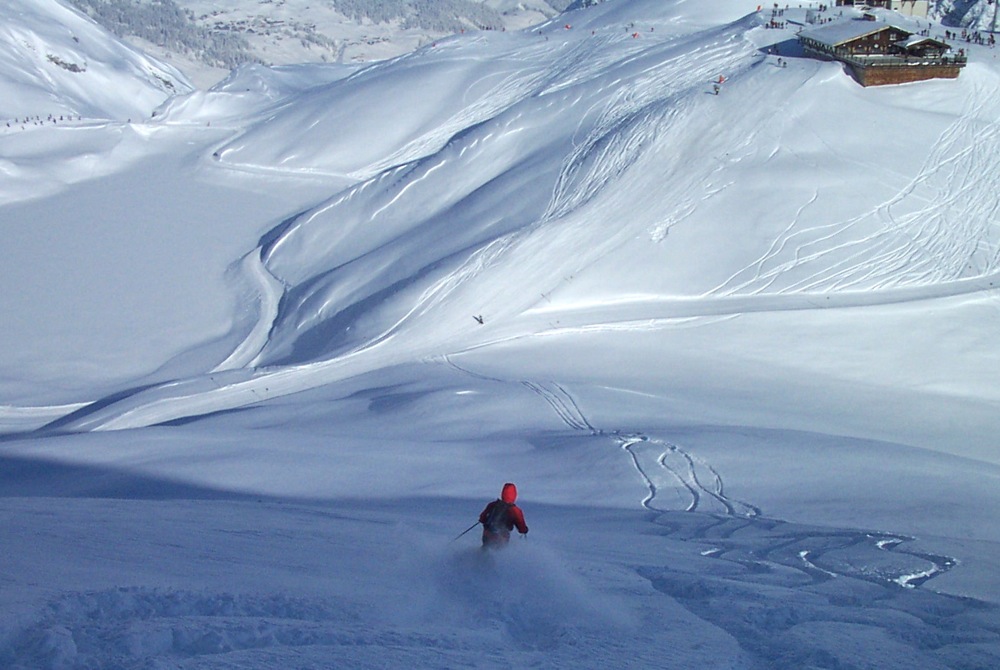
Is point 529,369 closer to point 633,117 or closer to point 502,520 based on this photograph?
point 502,520

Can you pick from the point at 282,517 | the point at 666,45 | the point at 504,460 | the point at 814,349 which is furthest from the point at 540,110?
the point at 282,517

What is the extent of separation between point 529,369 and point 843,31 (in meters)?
14.3

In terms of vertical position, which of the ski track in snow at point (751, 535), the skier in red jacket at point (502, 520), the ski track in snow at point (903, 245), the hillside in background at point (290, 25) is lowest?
the ski track in snow at point (751, 535)

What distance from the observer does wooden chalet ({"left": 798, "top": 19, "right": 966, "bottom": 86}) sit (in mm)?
22484

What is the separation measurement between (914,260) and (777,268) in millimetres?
2730

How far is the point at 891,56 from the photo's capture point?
22.6 meters

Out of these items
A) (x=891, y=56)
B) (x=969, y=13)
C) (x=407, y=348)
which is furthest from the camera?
(x=969, y=13)

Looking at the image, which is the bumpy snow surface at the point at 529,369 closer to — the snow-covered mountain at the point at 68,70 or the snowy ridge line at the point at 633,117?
the snowy ridge line at the point at 633,117

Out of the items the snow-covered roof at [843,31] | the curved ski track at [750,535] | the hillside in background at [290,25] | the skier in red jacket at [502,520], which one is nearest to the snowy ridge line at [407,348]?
the curved ski track at [750,535]

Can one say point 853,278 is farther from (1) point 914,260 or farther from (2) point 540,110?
(2) point 540,110

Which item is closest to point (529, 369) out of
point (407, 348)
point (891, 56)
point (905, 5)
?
point (407, 348)

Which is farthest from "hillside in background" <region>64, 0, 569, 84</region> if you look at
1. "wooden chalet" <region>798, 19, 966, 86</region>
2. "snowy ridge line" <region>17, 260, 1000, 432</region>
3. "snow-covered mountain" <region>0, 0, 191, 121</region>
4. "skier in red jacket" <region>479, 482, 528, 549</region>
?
"skier in red jacket" <region>479, 482, 528, 549</region>

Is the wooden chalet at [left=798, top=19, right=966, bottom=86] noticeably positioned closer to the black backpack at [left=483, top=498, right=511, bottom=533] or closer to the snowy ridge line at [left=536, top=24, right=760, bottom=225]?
the snowy ridge line at [left=536, top=24, right=760, bottom=225]

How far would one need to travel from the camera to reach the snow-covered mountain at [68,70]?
148ft
